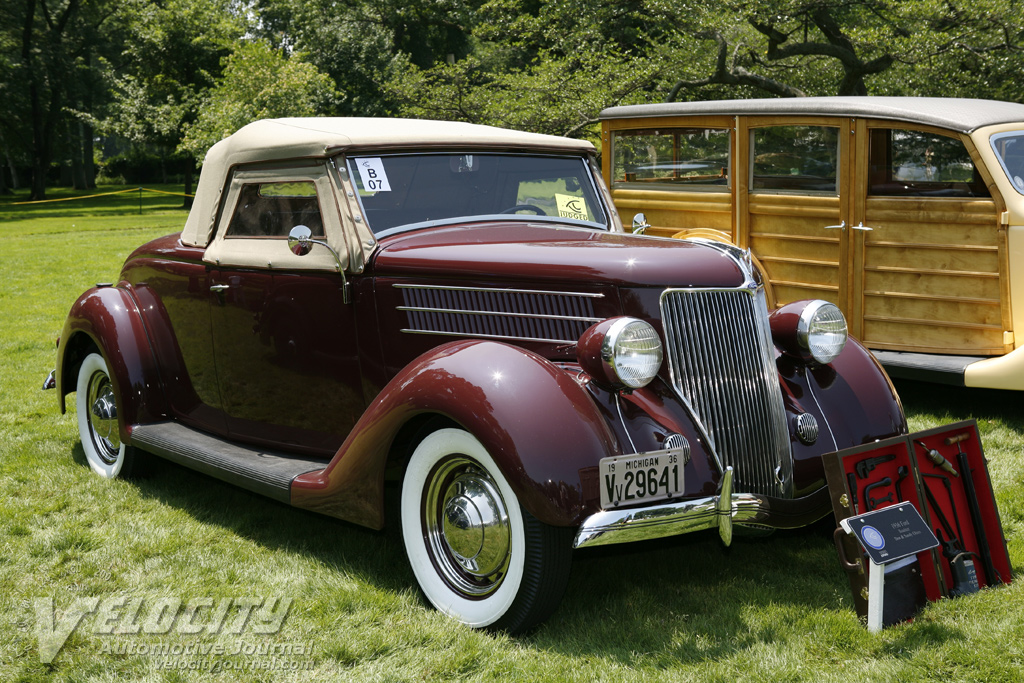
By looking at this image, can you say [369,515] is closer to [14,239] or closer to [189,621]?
[189,621]

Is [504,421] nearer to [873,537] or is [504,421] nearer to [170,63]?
[873,537]

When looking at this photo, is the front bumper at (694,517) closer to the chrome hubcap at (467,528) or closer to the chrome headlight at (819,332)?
the chrome hubcap at (467,528)

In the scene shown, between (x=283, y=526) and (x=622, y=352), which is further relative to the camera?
(x=283, y=526)

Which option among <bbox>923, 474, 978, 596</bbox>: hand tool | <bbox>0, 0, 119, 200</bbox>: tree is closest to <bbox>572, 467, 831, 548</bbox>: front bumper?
<bbox>923, 474, 978, 596</bbox>: hand tool

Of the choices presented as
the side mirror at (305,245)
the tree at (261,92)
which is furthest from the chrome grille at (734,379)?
the tree at (261,92)

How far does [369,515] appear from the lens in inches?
144

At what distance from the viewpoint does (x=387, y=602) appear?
3.62m

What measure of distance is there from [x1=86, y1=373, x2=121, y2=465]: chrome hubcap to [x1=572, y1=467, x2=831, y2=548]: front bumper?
329 centimetres

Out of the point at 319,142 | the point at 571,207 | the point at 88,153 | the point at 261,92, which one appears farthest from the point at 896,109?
the point at 88,153

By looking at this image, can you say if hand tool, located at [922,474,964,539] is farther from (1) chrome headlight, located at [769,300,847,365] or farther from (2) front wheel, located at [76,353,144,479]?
(2) front wheel, located at [76,353,144,479]

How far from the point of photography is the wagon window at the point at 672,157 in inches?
313

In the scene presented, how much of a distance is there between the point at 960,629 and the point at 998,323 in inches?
152

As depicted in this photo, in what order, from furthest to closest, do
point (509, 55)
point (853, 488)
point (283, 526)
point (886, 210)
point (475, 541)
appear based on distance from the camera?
point (509, 55), point (886, 210), point (283, 526), point (475, 541), point (853, 488)

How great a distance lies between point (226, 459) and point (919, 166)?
16.9 feet
